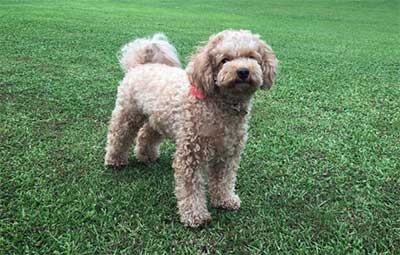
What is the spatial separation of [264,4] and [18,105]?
1758 centimetres

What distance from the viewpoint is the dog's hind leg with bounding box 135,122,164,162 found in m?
4.27

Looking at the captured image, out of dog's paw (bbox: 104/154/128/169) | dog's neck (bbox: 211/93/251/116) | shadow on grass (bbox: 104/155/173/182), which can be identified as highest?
dog's neck (bbox: 211/93/251/116)

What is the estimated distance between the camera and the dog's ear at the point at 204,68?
3174mm

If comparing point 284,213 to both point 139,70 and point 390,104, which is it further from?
point 390,104

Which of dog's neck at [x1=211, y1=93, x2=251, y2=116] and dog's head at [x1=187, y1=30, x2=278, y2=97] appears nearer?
dog's head at [x1=187, y1=30, x2=278, y2=97]

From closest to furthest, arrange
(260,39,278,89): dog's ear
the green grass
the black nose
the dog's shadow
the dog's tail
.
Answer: the black nose
the green grass
(260,39,278,89): dog's ear
the dog's shadow
the dog's tail

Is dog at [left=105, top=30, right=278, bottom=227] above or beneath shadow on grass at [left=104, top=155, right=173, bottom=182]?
above

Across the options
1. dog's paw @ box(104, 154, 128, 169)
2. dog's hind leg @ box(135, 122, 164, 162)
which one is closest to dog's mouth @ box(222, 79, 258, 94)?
dog's hind leg @ box(135, 122, 164, 162)

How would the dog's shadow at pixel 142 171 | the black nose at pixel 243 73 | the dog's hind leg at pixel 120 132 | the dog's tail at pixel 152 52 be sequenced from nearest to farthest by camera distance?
1. the black nose at pixel 243 73
2. the dog's shadow at pixel 142 171
3. the dog's hind leg at pixel 120 132
4. the dog's tail at pixel 152 52

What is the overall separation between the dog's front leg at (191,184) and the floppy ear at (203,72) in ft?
1.28

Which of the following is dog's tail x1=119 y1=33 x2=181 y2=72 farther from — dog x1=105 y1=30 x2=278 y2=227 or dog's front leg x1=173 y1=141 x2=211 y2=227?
dog's front leg x1=173 y1=141 x2=211 y2=227

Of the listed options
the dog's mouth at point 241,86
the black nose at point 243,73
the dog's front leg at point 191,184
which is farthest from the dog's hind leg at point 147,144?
the black nose at point 243,73

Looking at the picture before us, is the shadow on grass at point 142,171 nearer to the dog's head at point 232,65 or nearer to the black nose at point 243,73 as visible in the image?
the dog's head at point 232,65

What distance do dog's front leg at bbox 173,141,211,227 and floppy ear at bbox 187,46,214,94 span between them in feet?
1.28
